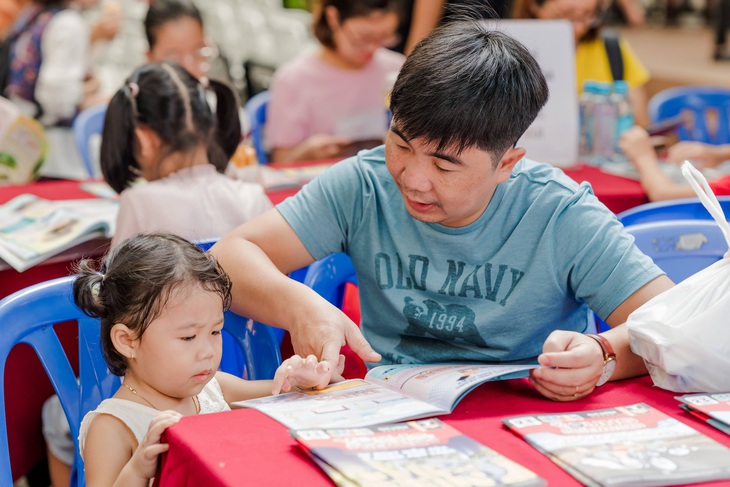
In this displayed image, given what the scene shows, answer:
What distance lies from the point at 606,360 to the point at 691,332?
13cm

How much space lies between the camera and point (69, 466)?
2.21 m

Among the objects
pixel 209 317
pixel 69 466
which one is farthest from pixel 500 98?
pixel 69 466

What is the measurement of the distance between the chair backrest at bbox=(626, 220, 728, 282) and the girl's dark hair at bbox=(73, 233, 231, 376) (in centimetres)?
94

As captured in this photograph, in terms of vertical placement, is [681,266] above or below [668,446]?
below

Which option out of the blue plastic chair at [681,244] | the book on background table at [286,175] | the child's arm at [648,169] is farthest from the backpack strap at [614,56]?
A: the blue plastic chair at [681,244]

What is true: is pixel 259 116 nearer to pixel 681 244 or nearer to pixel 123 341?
pixel 681 244

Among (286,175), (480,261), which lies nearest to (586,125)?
(286,175)

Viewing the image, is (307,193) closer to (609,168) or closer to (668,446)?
(668,446)

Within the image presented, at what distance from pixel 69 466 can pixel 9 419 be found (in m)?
0.18

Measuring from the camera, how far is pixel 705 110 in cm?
428

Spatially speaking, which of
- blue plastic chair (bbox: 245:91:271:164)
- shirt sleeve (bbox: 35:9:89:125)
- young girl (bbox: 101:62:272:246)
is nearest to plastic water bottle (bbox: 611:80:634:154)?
blue plastic chair (bbox: 245:91:271:164)

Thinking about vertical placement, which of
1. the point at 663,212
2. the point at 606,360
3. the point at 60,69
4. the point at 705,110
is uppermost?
the point at 606,360

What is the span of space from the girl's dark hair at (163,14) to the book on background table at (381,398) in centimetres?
253

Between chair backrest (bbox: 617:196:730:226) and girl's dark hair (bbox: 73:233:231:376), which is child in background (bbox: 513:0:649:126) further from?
girl's dark hair (bbox: 73:233:231:376)
